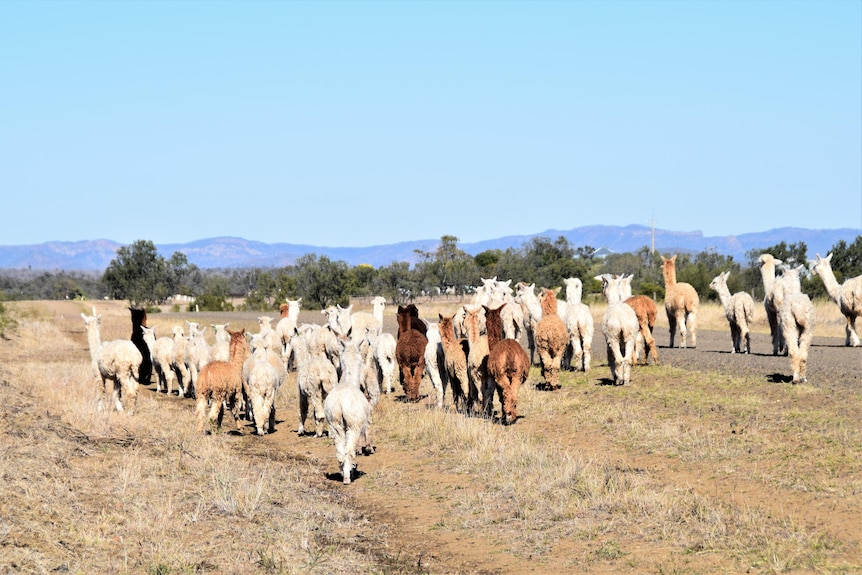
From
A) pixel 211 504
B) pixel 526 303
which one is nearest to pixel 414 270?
pixel 526 303

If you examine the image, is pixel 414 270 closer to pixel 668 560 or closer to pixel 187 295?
pixel 187 295

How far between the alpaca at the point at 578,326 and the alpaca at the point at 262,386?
7286 mm

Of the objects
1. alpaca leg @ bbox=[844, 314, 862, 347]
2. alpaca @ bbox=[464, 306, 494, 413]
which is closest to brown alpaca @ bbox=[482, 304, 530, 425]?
alpaca @ bbox=[464, 306, 494, 413]

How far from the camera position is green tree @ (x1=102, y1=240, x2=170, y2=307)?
9488cm

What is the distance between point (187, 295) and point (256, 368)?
338ft

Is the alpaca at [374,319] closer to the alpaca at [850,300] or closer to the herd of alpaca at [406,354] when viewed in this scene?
the herd of alpaca at [406,354]

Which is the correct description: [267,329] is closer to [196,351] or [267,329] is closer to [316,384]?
[196,351]

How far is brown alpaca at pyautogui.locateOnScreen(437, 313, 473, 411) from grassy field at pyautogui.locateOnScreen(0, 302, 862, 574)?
674 millimetres

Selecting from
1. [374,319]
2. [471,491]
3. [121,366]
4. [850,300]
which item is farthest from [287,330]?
[850,300]

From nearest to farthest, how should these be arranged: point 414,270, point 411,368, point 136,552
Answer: point 136,552 < point 411,368 < point 414,270

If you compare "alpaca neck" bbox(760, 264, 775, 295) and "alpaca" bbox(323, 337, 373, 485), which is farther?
"alpaca neck" bbox(760, 264, 775, 295)

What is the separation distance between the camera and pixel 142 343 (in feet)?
88.2

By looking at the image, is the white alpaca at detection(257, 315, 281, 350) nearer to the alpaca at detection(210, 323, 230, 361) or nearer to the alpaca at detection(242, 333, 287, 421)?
the alpaca at detection(242, 333, 287, 421)

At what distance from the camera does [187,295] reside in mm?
117000
